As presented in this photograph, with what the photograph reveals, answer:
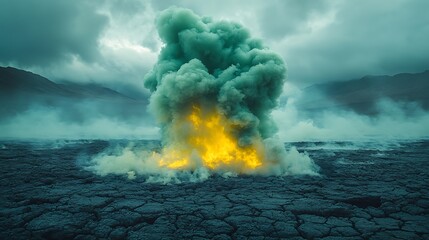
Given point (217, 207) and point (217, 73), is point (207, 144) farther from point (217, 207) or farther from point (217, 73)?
point (217, 207)

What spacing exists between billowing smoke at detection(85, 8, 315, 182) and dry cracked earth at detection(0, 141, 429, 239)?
1.97 m

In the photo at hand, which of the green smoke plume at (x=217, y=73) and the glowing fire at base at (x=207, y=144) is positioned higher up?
the green smoke plume at (x=217, y=73)

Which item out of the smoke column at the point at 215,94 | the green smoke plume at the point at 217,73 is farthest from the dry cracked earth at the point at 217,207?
the green smoke plume at the point at 217,73

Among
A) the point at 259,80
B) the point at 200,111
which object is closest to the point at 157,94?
the point at 200,111

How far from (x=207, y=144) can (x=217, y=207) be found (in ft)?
21.4

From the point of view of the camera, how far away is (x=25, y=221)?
23.5ft

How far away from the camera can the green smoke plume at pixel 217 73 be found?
13914 millimetres

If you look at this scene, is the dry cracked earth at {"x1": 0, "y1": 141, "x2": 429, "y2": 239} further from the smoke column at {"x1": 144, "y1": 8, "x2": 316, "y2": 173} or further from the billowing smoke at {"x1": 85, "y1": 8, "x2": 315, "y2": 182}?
the smoke column at {"x1": 144, "y1": 8, "x2": 316, "y2": 173}

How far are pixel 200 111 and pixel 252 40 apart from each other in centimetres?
488

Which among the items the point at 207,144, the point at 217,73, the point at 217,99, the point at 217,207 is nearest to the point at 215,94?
the point at 217,99

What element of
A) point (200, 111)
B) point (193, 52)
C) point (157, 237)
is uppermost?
point (193, 52)

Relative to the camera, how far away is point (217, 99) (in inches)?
570

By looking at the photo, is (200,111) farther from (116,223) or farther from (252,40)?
(116,223)

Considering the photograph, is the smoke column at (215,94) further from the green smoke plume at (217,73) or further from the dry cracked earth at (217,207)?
the dry cracked earth at (217,207)
